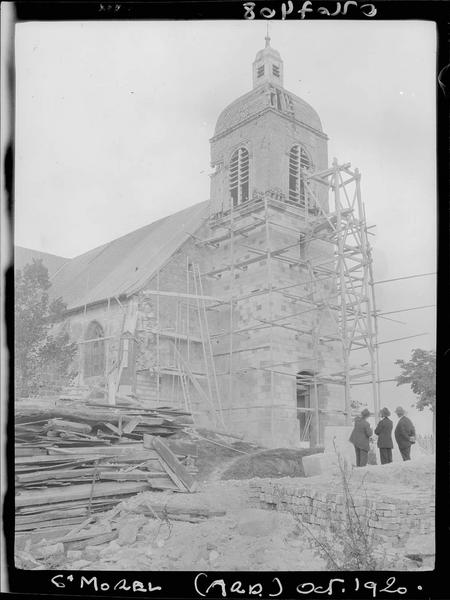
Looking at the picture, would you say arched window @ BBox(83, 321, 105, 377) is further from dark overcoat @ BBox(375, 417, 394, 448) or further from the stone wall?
dark overcoat @ BBox(375, 417, 394, 448)

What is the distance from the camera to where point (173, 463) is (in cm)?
814

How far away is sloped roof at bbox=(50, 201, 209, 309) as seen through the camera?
28.7 ft

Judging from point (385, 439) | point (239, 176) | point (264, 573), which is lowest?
point (264, 573)

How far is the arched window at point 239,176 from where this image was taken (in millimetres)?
8945

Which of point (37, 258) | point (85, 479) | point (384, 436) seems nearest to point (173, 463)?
point (85, 479)

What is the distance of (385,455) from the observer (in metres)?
8.02

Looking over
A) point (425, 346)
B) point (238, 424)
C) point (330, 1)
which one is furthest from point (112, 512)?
point (330, 1)

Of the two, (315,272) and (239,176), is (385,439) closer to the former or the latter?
(315,272)

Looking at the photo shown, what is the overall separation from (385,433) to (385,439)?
0.24 feet

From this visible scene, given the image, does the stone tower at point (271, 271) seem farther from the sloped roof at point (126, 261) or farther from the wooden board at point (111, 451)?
the wooden board at point (111, 451)

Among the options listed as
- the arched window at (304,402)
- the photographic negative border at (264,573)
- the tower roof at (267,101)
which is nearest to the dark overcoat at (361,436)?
the arched window at (304,402)

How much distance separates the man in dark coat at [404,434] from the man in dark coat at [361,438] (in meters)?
0.35

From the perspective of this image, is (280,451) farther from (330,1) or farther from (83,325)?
(330,1)

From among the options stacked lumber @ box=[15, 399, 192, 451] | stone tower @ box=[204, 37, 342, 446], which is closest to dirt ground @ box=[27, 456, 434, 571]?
stacked lumber @ box=[15, 399, 192, 451]
